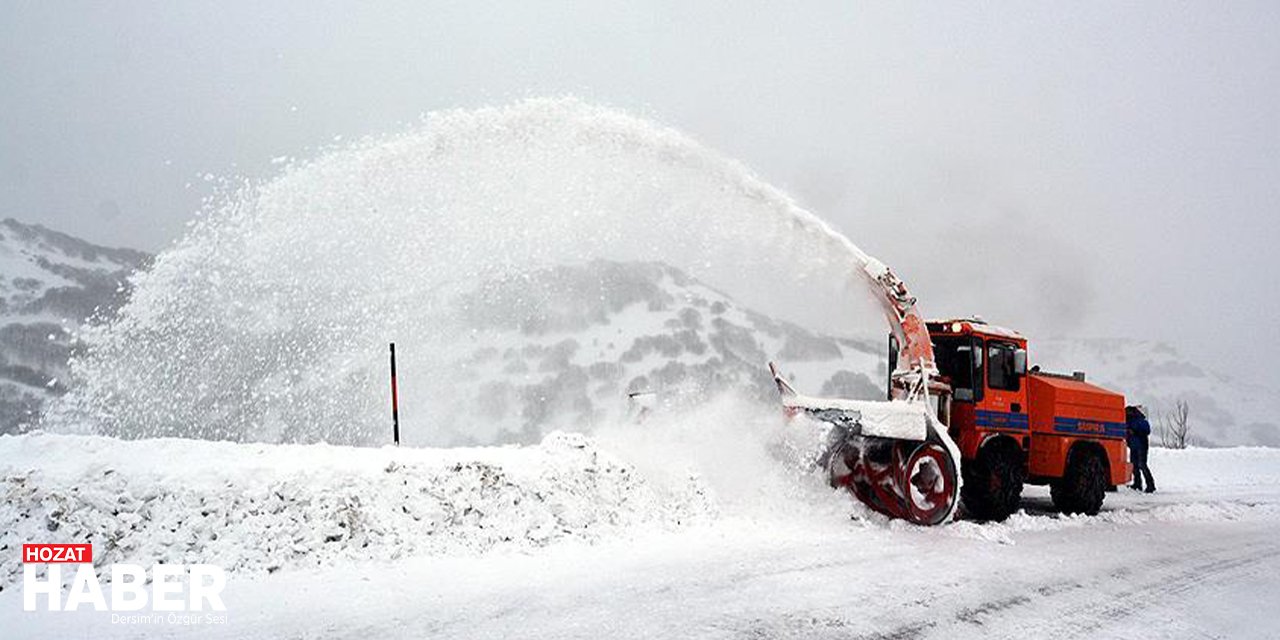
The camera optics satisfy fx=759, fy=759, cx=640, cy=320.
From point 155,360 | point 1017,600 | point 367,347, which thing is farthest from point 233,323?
point 367,347

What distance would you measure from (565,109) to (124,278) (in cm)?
747

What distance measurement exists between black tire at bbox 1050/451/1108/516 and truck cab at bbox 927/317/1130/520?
2cm

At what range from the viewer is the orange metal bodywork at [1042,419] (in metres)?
11.9

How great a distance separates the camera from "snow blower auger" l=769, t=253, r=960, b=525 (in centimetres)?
1025

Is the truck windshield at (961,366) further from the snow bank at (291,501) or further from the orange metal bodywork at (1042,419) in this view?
the snow bank at (291,501)

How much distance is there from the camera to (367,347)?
5656 centimetres

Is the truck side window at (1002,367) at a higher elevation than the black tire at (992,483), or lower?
higher

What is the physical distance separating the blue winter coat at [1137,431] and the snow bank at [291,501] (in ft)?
45.4

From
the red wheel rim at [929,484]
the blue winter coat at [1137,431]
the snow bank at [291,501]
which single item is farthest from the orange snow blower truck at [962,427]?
the blue winter coat at [1137,431]

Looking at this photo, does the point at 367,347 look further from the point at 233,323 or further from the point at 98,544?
the point at 98,544

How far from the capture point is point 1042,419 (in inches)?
505

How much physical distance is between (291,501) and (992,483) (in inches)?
383

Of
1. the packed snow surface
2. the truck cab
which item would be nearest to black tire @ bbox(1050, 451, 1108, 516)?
the truck cab

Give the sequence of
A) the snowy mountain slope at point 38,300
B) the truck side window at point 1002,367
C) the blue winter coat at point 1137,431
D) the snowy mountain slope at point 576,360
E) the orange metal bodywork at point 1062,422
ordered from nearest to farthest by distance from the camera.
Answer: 1. the truck side window at point 1002,367
2. the orange metal bodywork at point 1062,422
3. the blue winter coat at point 1137,431
4. the snowy mountain slope at point 38,300
5. the snowy mountain slope at point 576,360
